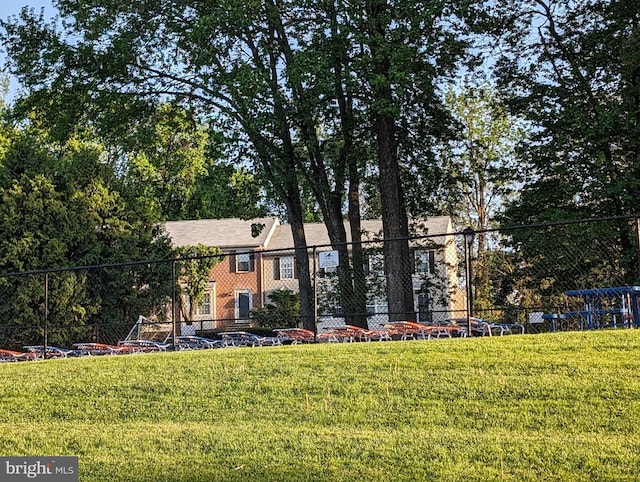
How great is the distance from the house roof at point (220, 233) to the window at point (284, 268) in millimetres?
1271

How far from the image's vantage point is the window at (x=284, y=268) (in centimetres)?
4309

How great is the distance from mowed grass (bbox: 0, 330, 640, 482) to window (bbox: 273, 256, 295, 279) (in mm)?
31154

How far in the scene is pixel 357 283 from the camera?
2170 centimetres

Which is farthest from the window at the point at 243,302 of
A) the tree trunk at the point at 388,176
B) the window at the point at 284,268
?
the tree trunk at the point at 388,176

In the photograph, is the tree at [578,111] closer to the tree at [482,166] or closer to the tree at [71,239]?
the tree at [482,166]

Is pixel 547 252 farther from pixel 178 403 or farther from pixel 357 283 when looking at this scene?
Answer: pixel 178 403

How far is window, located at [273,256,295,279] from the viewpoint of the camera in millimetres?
43094

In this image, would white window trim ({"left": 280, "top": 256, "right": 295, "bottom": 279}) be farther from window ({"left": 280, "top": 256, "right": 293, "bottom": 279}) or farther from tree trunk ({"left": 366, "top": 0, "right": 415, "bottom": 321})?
tree trunk ({"left": 366, "top": 0, "right": 415, "bottom": 321})

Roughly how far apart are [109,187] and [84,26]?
6.06 m

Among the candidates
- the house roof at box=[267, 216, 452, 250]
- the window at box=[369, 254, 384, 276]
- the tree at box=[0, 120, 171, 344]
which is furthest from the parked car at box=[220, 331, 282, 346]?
the house roof at box=[267, 216, 452, 250]

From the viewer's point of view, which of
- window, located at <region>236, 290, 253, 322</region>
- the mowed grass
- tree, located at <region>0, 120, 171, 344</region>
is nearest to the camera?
the mowed grass

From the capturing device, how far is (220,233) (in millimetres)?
43344

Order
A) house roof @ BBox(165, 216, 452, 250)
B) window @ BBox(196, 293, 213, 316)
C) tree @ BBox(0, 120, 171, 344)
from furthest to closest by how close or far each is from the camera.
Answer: window @ BBox(196, 293, 213, 316)
house roof @ BBox(165, 216, 452, 250)
tree @ BBox(0, 120, 171, 344)

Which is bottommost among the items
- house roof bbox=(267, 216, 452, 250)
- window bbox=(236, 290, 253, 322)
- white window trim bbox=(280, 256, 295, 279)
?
window bbox=(236, 290, 253, 322)
